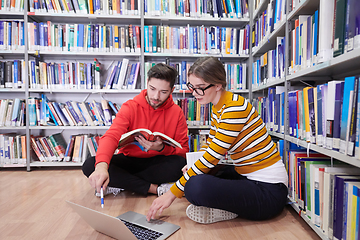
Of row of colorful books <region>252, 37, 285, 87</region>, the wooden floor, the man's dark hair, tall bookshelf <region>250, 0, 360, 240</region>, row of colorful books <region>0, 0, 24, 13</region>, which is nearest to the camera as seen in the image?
tall bookshelf <region>250, 0, 360, 240</region>

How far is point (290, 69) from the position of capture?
1.42 metres

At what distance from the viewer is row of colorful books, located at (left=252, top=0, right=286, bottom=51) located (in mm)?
1622

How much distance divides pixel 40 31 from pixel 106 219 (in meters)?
2.27

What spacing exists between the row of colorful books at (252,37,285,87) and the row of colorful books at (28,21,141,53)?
1242mm

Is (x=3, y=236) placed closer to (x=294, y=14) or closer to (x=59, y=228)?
(x=59, y=228)

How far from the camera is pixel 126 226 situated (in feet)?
2.85

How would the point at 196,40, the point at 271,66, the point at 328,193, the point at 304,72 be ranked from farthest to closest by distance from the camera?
1. the point at 196,40
2. the point at 271,66
3. the point at 304,72
4. the point at 328,193

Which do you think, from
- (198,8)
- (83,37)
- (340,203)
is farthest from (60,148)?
(340,203)

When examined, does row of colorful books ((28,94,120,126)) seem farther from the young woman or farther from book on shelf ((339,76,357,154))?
book on shelf ((339,76,357,154))

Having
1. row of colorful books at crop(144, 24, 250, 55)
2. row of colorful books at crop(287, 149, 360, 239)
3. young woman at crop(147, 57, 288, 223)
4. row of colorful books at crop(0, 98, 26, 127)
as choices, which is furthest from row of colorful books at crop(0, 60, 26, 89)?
row of colorful books at crop(287, 149, 360, 239)

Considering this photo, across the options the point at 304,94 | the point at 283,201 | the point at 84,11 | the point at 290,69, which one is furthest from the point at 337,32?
the point at 84,11

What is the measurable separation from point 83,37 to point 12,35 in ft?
2.35

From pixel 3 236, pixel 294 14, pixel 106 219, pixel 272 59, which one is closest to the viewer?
pixel 106 219

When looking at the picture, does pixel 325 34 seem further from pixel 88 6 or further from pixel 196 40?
pixel 88 6
